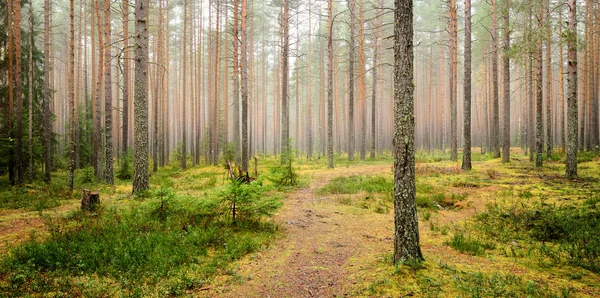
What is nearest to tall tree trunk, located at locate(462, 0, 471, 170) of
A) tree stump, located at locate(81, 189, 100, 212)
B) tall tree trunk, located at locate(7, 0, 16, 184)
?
tree stump, located at locate(81, 189, 100, 212)

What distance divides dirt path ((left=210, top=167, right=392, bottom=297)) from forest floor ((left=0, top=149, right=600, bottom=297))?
2cm

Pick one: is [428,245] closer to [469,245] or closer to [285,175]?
[469,245]

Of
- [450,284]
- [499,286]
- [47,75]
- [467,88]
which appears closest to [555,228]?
[499,286]

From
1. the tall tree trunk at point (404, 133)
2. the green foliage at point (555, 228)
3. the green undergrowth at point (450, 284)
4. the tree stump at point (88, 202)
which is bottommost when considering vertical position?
the green undergrowth at point (450, 284)

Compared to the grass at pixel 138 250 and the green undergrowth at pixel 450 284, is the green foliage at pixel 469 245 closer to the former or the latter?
the green undergrowth at pixel 450 284

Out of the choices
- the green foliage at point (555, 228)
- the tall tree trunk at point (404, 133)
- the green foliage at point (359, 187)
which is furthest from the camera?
the green foliage at point (359, 187)

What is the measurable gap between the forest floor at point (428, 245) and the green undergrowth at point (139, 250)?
162mm

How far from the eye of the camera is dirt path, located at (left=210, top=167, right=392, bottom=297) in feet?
14.3

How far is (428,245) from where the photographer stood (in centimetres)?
578

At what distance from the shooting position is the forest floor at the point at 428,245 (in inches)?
164

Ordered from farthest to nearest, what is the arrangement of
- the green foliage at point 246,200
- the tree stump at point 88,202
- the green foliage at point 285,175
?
the green foliage at point 285,175, the tree stump at point 88,202, the green foliage at point 246,200

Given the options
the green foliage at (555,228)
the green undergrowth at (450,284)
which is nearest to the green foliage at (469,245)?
the green foliage at (555,228)

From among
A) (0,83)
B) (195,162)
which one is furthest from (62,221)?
(195,162)

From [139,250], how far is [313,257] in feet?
10.2
